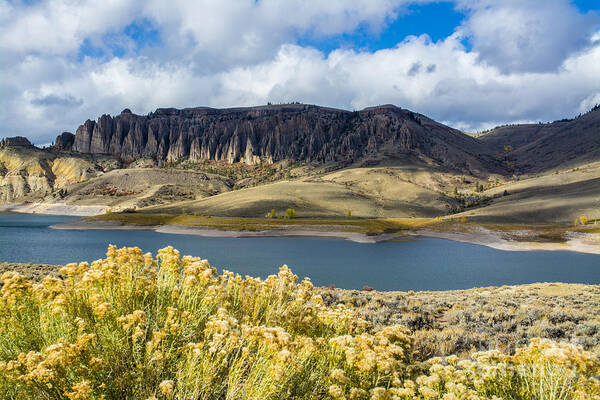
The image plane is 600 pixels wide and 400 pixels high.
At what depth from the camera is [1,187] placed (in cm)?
18112

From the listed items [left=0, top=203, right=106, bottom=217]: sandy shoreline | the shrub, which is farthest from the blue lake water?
[left=0, top=203, right=106, bottom=217]: sandy shoreline

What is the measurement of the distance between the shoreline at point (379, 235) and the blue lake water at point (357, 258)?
3352 millimetres

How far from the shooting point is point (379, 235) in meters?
74.0

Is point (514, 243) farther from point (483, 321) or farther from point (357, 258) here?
point (483, 321)

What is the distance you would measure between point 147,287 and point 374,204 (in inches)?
4645

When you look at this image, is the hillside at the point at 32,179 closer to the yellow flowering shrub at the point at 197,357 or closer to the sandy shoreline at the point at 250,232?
the sandy shoreline at the point at 250,232

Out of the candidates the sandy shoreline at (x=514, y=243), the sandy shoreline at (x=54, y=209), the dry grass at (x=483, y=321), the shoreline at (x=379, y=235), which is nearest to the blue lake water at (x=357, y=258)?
the sandy shoreline at (x=514, y=243)

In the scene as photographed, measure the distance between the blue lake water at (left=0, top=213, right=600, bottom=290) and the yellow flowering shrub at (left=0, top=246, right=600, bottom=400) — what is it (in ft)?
99.6

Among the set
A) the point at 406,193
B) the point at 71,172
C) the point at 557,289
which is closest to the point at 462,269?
the point at 557,289

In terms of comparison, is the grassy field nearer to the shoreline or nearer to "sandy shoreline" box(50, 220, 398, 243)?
the shoreline

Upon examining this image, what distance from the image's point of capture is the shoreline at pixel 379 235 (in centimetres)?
5997

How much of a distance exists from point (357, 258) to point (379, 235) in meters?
24.1

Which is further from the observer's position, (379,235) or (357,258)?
(379,235)

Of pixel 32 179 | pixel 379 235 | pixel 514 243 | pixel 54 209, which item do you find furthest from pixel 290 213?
pixel 32 179
